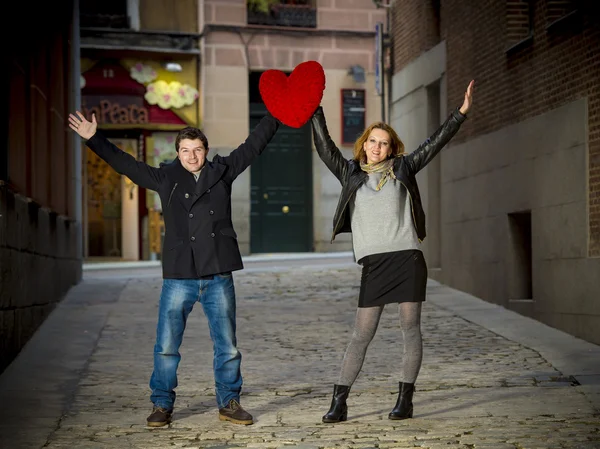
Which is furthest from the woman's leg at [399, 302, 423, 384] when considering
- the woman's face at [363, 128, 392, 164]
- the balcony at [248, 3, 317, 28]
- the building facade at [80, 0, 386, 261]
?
the balcony at [248, 3, 317, 28]

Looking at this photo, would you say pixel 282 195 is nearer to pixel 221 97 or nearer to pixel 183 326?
pixel 221 97

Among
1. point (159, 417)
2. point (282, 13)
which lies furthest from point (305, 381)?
point (282, 13)

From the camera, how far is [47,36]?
14305 millimetres

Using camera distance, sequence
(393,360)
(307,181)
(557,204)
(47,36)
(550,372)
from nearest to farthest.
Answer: (550,372)
(393,360)
(557,204)
(47,36)
(307,181)

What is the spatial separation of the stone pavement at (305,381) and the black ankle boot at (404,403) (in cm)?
6

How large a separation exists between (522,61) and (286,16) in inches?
548

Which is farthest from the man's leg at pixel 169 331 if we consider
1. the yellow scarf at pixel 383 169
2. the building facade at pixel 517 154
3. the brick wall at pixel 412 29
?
the brick wall at pixel 412 29

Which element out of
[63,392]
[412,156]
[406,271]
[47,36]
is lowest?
[63,392]

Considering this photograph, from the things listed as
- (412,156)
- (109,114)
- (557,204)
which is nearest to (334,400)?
(412,156)

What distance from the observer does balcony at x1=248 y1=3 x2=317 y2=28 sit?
26.5 m

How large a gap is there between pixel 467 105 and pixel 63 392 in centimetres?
377

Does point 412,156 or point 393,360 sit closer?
point 412,156

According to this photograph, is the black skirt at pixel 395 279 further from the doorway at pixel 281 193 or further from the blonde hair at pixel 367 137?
the doorway at pixel 281 193

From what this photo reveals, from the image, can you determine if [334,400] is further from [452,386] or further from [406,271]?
[452,386]
